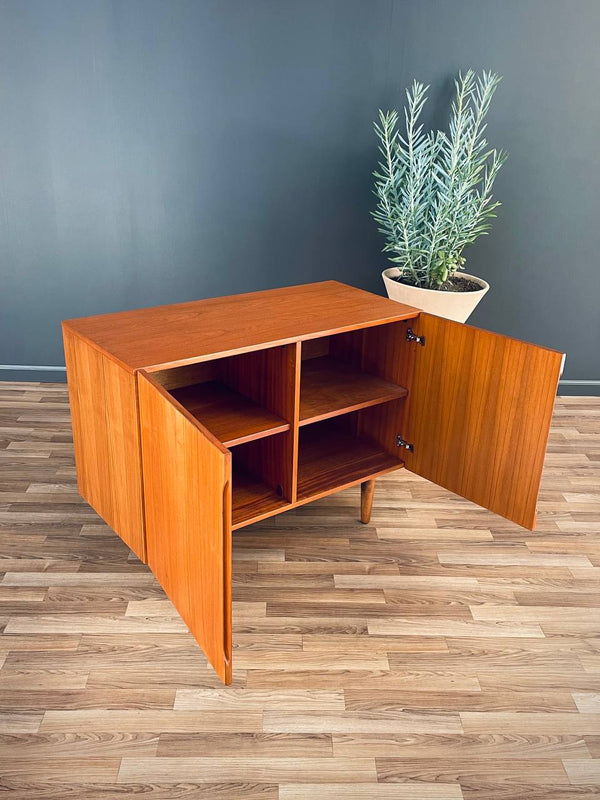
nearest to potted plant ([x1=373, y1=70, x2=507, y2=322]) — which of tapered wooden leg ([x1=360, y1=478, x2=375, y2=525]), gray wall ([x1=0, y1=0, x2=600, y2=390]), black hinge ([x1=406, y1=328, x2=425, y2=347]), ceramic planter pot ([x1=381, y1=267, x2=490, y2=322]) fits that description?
ceramic planter pot ([x1=381, y1=267, x2=490, y2=322])

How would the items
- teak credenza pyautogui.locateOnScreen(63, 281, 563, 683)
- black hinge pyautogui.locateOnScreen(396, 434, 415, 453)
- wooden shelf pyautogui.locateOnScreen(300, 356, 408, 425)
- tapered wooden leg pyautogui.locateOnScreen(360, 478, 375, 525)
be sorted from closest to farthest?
teak credenza pyautogui.locateOnScreen(63, 281, 563, 683)
wooden shelf pyautogui.locateOnScreen(300, 356, 408, 425)
black hinge pyautogui.locateOnScreen(396, 434, 415, 453)
tapered wooden leg pyautogui.locateOnScreen(360, 478, 375, 525)

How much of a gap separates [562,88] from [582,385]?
4.24ft

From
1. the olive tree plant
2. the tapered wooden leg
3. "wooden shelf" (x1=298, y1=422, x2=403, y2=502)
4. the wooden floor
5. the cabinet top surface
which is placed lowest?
the wooden floor

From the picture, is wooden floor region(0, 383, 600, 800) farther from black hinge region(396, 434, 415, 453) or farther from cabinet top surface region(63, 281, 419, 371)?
cabinet top surface region(63, 281, 419, 371)

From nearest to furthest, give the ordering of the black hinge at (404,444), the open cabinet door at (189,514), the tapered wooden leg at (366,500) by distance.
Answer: the open cabinet door at (189,514) → the black hinge at (404,444) → the tapered wooden leg at (366,500)

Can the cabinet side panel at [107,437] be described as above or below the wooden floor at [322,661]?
above

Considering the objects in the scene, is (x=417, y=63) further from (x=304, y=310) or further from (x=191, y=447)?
(x=191, y=447)

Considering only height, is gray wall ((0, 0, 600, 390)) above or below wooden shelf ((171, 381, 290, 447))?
above

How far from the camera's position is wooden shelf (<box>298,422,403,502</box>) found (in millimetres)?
2018

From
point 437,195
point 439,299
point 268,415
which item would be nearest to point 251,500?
point 268,415

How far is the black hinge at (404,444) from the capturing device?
2.09m

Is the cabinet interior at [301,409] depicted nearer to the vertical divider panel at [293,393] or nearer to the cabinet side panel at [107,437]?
the vertical divider panel at [293,393]

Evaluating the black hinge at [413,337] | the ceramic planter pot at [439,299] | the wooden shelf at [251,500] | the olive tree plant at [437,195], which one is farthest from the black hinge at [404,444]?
the olive tree plant at [437,195]

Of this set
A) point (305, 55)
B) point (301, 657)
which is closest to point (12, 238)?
point (305, 55)
